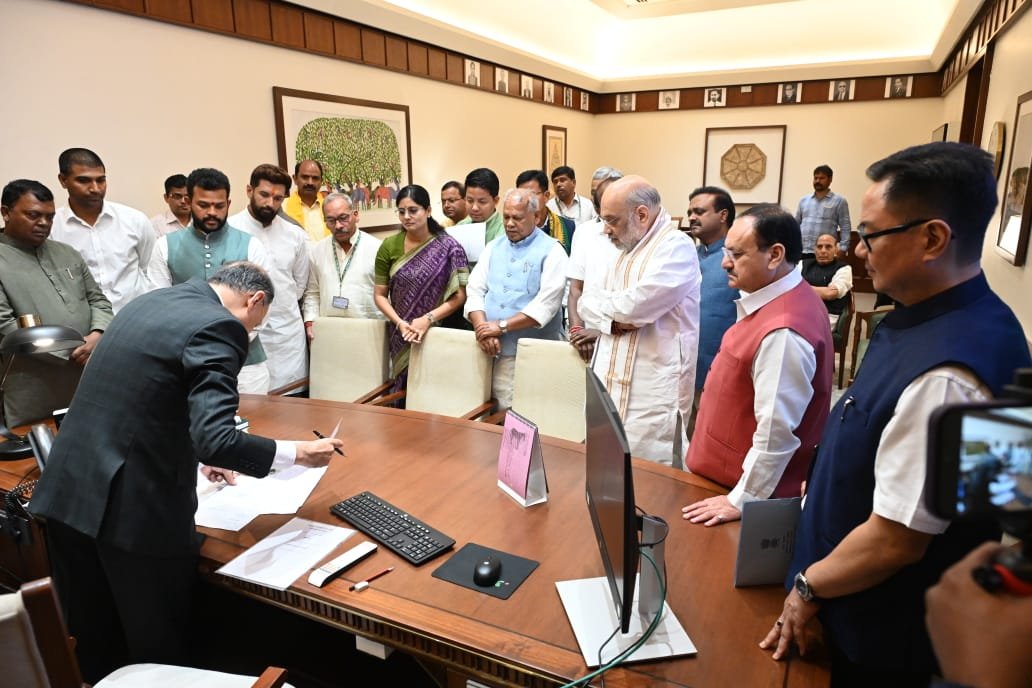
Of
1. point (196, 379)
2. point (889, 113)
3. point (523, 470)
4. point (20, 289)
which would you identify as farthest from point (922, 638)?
point (889, 113)

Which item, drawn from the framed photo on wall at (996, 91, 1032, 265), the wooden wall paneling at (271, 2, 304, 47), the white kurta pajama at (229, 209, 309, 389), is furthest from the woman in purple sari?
the framed photo on wall at (996, 91, 1032, 265)

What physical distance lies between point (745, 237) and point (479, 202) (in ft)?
7.43

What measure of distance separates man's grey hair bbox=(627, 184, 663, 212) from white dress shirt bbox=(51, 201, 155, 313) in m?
2.36

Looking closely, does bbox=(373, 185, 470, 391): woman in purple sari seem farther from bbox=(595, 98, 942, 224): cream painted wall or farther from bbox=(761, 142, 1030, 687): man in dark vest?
bbox=(595, 98, 942, 224): cream painted wall

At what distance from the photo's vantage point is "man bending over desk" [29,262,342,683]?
1.40 metres

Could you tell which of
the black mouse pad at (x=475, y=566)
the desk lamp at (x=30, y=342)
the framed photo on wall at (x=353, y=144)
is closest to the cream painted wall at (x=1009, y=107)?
the black mouse pad at (x=475, y=566)

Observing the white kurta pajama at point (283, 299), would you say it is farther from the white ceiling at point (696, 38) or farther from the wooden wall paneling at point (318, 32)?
the white ceiling at point (696, 38)

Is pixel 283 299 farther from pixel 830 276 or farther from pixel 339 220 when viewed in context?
pixel 830 276

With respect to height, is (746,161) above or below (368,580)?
above

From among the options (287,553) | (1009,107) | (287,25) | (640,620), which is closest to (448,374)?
(287,553)

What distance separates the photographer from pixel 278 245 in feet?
10.5

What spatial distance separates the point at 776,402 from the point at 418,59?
4835 mm

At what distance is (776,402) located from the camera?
142 cm

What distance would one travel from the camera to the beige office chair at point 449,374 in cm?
284
